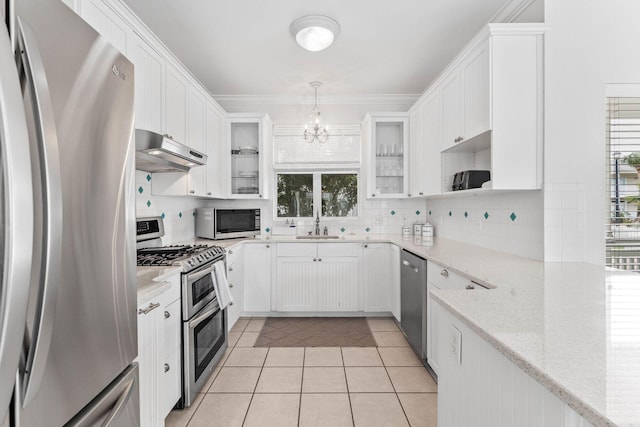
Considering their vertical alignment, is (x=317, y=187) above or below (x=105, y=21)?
below

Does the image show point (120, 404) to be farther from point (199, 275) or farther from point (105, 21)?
point (105, 21)

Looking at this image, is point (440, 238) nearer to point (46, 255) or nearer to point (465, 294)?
point (465, 294)

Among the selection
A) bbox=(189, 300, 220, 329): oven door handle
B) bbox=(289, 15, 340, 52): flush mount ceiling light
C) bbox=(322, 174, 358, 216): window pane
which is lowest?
bbox=(189, 300, 220, 329): oven door handle

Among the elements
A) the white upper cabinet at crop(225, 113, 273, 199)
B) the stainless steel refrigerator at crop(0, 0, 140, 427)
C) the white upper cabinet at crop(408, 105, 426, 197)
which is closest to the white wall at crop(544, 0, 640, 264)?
the white upper cabinet at crop(408, 105, 426, 197)

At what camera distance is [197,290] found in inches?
82.7

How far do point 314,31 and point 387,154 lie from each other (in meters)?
1.71

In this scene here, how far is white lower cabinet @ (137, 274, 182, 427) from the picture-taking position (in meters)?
1.34

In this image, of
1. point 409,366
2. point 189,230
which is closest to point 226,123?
point 189,230

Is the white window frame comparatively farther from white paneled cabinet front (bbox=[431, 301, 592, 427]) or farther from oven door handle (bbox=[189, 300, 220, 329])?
white paneled cabinet front (bbox=[431, 301, 592, 427])

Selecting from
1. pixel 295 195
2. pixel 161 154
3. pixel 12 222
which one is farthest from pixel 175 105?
pixel 12 222

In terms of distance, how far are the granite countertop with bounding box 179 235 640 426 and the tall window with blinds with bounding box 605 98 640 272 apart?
405 millimetres

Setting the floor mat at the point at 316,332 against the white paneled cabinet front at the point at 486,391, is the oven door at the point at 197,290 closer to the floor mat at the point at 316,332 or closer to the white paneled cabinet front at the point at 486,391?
the floor mat at the point at 316,332

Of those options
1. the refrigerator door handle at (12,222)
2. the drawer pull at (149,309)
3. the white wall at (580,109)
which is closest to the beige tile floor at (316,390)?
the drawer pull at (149,309)

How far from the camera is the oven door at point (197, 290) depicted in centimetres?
195
